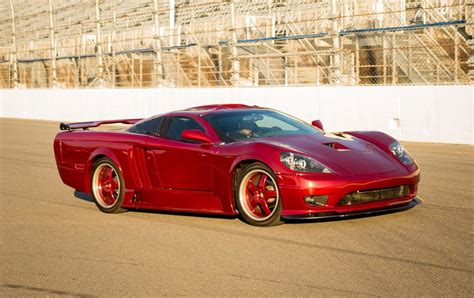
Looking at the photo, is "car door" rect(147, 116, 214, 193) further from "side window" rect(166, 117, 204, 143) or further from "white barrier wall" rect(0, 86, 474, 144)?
"white barrier wall" rect(0, 86, 474, 144)

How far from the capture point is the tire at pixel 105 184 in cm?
923

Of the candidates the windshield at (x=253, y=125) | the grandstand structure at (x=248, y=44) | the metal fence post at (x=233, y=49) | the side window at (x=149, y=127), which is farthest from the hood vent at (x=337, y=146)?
the metal fence post at (x=233, y=49)

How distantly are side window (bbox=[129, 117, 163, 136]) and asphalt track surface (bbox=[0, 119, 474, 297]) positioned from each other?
2.72 ft

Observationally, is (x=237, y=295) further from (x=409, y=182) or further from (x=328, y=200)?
(x=409, y=182)

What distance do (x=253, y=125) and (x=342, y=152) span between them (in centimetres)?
109

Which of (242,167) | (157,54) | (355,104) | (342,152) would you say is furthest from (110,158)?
(157,54)

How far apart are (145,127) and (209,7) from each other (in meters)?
16.0

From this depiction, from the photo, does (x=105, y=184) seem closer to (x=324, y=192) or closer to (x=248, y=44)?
(x=324, y=192)

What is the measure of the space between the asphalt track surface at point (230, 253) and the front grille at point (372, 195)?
22 cm

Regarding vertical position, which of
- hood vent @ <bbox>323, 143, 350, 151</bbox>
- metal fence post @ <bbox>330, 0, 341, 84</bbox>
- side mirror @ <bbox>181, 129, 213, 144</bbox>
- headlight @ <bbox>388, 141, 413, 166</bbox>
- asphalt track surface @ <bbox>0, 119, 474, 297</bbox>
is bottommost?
asphalt track surface @ <bbox>0, 119, 474, 297</bbox>

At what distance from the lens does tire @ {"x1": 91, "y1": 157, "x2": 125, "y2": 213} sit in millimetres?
9227

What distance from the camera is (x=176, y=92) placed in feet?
78.9

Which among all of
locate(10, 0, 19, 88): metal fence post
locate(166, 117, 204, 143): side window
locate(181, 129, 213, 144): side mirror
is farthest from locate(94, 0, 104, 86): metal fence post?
locate(181, 129, 213, 144): side mirror

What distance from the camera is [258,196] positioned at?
25.8 ft
